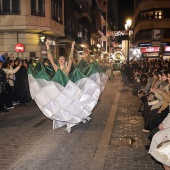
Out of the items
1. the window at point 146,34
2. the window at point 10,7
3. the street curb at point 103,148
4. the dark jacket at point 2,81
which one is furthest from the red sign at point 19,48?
the window at point 146,34

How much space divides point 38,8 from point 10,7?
2.19m

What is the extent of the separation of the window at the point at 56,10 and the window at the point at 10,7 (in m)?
3.34

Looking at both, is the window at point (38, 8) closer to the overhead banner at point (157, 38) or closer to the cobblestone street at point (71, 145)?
the overhead banner at point (157, 38)

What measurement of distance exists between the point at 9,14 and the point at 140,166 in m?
17.6

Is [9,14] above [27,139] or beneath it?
above

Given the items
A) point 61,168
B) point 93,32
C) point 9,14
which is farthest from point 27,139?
point 93,32

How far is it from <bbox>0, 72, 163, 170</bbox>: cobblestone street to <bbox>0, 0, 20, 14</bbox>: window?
12830 mm

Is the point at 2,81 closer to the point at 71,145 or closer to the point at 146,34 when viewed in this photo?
the point at 71,145

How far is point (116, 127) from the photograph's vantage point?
7.66 meters

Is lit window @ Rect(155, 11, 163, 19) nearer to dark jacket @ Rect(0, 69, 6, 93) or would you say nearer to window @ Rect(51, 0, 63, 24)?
window @ Rect(51, 0, 63, 24)

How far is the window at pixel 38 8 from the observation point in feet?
67.1

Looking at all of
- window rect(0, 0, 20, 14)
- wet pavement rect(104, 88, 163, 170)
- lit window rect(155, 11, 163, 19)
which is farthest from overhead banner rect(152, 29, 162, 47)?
lit window rect(155, 11, 163, 19)

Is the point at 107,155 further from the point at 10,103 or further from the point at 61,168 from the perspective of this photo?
the point at 10,103

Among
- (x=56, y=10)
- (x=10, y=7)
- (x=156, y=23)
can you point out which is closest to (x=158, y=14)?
(x=156, y=23)
